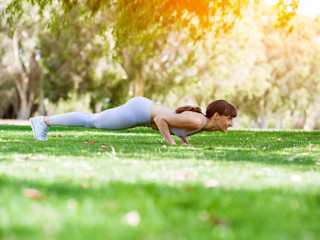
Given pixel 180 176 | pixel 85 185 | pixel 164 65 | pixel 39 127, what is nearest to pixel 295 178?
pixel 180 176

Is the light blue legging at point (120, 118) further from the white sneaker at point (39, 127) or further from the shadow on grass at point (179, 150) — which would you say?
the white sneaker at point (39, 127)

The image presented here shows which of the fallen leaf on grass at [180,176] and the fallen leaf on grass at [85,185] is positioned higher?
the fallen leaf on grass at [85,185]

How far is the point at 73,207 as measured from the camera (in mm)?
2316

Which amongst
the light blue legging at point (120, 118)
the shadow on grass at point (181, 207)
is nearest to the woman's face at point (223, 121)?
the light blue legging at point (120, 118)

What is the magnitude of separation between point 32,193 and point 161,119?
14.1ft

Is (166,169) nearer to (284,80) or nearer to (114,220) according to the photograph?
(114,220)

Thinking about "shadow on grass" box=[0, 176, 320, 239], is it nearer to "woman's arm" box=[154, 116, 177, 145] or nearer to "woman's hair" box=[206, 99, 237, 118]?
"woman's arm" box=[154, 116, 177, 145]

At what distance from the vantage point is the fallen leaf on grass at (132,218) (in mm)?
2080

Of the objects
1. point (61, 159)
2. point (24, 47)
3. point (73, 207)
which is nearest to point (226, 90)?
point (24, 47)

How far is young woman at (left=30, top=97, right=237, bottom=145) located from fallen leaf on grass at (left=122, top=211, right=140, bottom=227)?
454 centimetres

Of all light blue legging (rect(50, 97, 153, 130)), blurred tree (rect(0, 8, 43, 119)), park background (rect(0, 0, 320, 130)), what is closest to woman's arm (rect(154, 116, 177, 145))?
light blue legging (rect(50, 97, 153, 130))

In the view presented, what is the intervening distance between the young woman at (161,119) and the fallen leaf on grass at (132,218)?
454 centimetres

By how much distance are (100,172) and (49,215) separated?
57.6 inches

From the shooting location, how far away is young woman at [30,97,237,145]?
681cm
